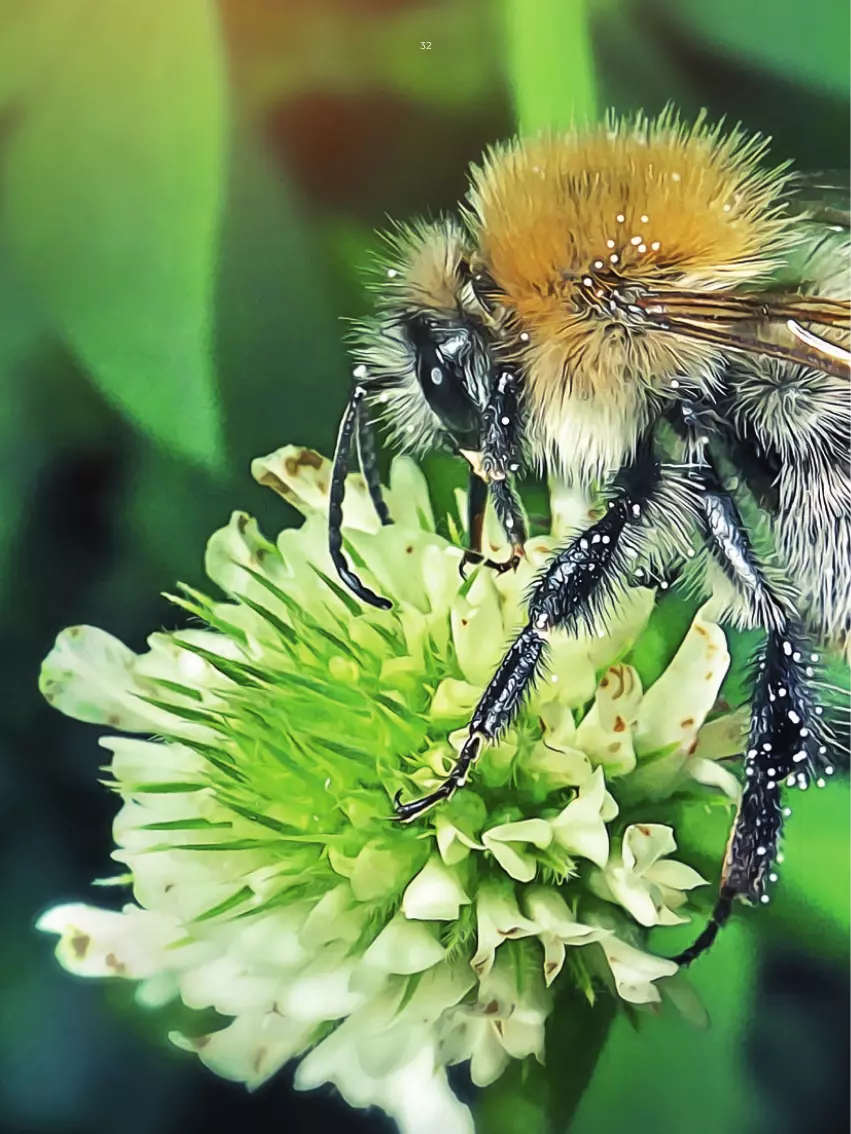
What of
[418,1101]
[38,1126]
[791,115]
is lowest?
[38,1126]

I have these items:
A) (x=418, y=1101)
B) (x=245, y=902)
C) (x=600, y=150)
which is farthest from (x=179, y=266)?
(x=418, y=1101)

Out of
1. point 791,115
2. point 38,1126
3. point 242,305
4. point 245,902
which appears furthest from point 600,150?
point 38,1126

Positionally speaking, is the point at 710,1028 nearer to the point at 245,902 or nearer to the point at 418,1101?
the point at 418,1101

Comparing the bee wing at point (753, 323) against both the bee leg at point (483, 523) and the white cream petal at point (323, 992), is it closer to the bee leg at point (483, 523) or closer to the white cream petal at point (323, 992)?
the bee leg at point (483, 523)

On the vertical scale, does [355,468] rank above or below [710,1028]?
above

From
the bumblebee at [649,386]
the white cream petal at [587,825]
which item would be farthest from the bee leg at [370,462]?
the white cream petal at [587,825]

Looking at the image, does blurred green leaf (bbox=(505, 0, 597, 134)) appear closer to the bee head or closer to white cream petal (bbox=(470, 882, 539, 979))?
the bee head
